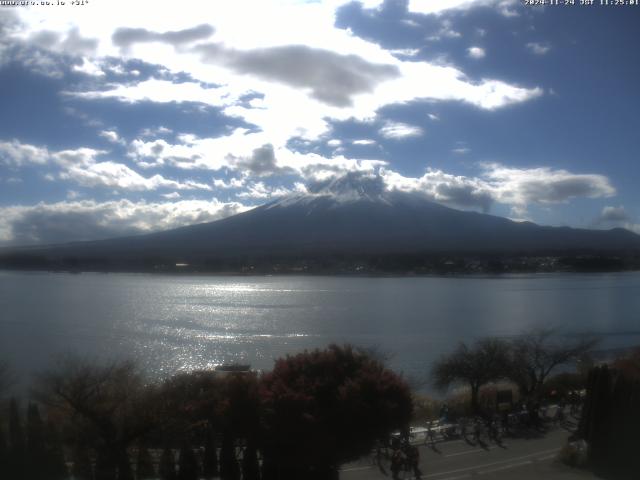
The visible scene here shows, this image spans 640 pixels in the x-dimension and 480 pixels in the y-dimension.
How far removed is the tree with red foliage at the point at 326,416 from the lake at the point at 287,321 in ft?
32.3

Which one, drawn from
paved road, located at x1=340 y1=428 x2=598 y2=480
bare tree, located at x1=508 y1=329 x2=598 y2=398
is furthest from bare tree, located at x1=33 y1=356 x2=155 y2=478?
bare tree, located at x1=508 y1=329 x2=598 y2=398

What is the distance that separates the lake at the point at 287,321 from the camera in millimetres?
20203

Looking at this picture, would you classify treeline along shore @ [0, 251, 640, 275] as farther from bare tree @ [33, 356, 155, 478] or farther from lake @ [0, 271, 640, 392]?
bare tree @ [33, 356, 155, 478]

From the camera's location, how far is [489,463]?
752 cm

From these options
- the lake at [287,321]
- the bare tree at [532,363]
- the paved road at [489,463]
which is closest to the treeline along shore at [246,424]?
the paved road at [489,463]

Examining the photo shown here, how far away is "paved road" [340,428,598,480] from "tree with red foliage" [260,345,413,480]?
0.76m

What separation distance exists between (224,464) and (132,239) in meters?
66.4

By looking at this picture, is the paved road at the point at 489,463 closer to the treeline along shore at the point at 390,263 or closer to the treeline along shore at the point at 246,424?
the treeline along shore at the point at 246,424

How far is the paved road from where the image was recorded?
7088 millimetres

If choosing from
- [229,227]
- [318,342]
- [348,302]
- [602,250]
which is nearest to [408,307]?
[348,302]

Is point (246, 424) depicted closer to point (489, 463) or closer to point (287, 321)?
point (489, 463)

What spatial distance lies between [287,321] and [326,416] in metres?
22.8

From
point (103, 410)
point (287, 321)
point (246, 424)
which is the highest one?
point (103, 410)

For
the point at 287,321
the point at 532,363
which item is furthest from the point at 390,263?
the point at 532,363
